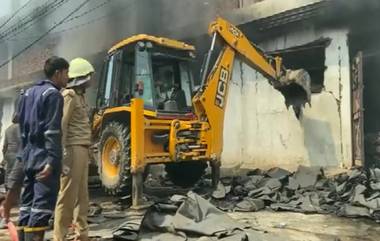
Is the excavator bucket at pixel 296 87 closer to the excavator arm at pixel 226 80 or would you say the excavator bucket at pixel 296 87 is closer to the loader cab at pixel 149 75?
the excavator arm at pixel 226 80

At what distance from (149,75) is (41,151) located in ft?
13.2

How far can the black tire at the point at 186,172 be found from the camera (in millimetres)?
9070

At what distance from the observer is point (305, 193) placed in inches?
300

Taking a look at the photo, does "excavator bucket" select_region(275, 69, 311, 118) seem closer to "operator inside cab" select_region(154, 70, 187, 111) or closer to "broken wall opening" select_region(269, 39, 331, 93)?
"broken wall opening" select_region(269, 39, 331, 93)

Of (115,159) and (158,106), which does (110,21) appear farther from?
(115,159)

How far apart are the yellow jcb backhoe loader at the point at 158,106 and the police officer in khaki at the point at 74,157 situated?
268 cm

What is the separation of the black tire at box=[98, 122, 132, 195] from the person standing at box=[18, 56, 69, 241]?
342cm

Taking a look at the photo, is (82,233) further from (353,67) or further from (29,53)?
(29,53)

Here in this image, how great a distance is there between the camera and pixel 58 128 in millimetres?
3850

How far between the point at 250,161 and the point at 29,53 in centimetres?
1992

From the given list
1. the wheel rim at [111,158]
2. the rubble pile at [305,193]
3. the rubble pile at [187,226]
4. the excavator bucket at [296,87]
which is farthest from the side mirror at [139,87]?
the rubble pile at [187,226]

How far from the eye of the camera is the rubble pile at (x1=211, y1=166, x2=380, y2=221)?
6.57 meters

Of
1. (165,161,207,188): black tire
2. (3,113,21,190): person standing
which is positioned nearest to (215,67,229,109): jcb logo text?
(165,161,207,188): black tire

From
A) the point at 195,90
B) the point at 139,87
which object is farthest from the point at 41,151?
the point at 195,90
